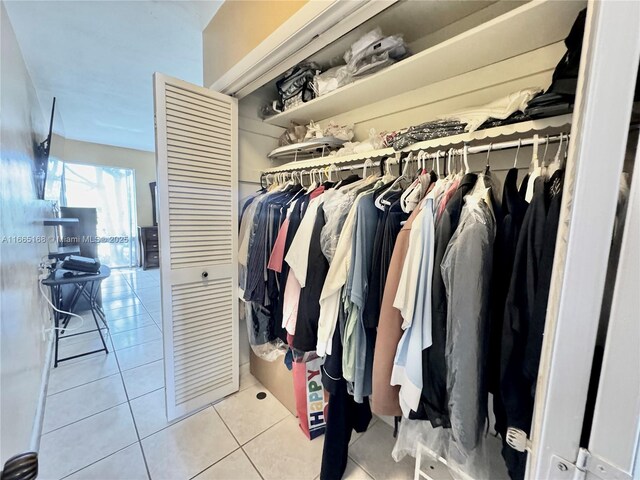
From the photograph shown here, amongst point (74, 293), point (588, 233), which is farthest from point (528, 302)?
point (74, 293)

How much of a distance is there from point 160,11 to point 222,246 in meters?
1.39

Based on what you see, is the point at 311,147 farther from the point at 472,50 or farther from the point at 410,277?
the point at 410,277

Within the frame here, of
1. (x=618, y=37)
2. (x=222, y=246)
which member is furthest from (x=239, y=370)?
(x=618, y=37)

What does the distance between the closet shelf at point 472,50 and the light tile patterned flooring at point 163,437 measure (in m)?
Result: 1.95

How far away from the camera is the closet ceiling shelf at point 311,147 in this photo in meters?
1.51

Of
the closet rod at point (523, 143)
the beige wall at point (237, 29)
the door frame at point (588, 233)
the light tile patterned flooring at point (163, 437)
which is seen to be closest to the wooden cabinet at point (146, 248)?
the light tile patterned flooring at point (163, 437)

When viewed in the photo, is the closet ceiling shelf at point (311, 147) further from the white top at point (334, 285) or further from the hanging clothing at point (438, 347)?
the hanging clothing at point (438, 347)

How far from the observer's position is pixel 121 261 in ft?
15.0

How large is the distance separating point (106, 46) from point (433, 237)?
2.46 metres

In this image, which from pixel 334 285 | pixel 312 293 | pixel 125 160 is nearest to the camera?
pixel 334 285

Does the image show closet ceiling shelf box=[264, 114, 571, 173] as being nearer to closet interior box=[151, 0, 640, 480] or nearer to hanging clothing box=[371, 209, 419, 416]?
closet interior box=[151, 0, 640, 480]

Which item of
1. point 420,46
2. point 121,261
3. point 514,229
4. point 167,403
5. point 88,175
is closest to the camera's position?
point 514,229

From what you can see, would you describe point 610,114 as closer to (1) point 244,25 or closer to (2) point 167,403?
(1) point 244,25

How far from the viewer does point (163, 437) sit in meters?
1.51
